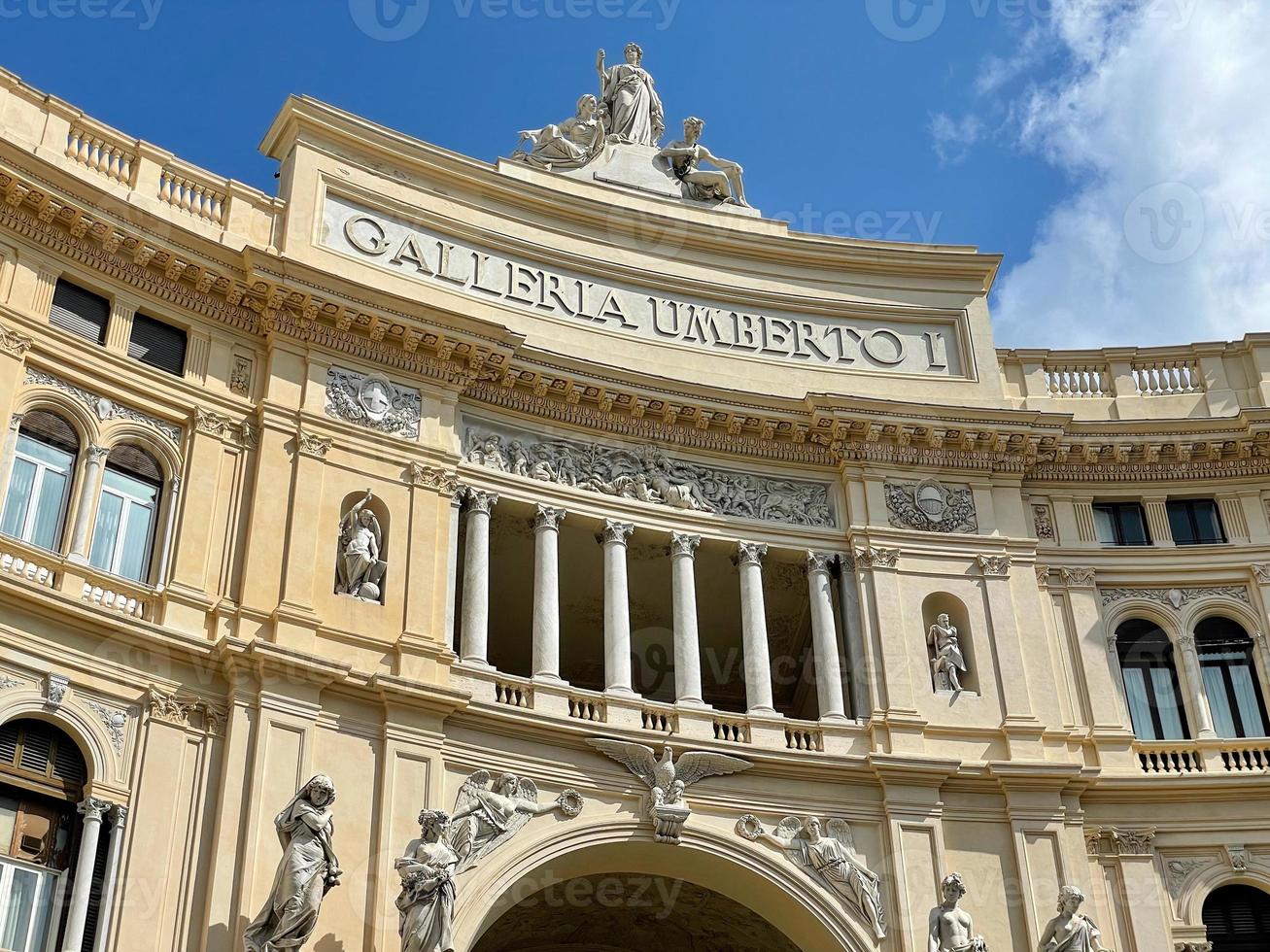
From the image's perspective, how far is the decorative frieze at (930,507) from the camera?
25219mm

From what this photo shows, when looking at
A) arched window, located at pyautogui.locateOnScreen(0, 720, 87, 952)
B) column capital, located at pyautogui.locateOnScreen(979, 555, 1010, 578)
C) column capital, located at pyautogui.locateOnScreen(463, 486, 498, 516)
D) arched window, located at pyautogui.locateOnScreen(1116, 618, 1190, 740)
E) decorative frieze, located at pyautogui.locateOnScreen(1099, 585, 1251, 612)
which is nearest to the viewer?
arched window, located at pyautogui.locateOnScreen(0, 720, 87, 952)

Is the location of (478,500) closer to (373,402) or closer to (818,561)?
(373,402)

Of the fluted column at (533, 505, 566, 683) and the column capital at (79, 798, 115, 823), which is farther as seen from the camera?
the fluted column at (533, 505, 566, 683)

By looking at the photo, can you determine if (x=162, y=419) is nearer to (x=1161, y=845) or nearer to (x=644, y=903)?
(x=644, y=903)

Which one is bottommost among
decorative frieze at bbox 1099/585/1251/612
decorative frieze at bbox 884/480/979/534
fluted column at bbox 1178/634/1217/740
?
fluted column at bbox 1178/634/1217/740

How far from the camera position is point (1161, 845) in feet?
75.7

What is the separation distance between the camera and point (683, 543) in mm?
24109

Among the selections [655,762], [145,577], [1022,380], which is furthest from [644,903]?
[1022,380]

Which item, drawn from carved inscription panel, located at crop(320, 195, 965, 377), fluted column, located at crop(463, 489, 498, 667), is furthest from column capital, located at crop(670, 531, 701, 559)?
carved inscription panel, located at crop(320, 195, 965, 377)

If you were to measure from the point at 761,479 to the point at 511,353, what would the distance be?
4398 mm

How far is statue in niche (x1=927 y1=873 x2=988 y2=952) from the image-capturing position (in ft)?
66.1

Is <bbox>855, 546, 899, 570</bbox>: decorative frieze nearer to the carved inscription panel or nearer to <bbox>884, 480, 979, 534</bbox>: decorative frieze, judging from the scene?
<bbox>884, 480, 979, 534</bbox>: decorative frieze

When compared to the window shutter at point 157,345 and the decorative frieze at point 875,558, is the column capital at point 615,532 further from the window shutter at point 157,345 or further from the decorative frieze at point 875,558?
the window shutter at point 157,345

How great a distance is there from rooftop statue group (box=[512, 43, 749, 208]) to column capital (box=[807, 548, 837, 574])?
7.04 meters
